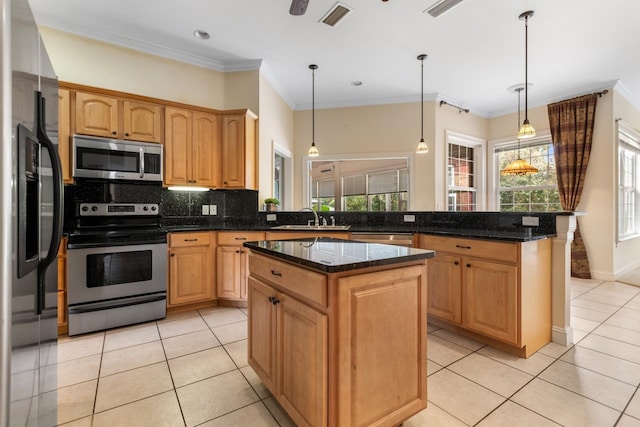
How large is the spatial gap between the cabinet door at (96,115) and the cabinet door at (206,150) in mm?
754

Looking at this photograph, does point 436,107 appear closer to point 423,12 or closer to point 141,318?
point 423,12

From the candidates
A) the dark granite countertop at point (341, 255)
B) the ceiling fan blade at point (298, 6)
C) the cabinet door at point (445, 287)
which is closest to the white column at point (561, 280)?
the cabinet door at point (445, 287)

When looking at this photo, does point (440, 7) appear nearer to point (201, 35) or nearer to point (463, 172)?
point (201, 35)

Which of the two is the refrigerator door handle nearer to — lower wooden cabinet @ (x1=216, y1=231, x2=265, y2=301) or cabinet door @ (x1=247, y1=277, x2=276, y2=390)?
cabinet door @ (x1=247, y1=277, x2=276, y2=390)

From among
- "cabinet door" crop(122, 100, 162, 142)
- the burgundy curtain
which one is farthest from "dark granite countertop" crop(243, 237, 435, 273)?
the burgundy curtain

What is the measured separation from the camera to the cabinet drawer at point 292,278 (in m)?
1.23

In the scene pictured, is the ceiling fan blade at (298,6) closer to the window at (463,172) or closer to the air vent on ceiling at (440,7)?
the air vent on ceiling at (440,7)

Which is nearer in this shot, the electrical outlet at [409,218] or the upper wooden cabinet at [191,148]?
the upper wooden cabinet at [191,148]

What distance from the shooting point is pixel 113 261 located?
105 inches

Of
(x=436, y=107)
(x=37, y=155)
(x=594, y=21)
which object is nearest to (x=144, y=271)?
(x=37, y=155)

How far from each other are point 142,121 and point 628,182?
289 inches

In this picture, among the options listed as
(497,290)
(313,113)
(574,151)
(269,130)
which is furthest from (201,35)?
(574,151)

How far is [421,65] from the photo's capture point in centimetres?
396

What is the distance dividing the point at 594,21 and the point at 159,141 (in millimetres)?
4652
